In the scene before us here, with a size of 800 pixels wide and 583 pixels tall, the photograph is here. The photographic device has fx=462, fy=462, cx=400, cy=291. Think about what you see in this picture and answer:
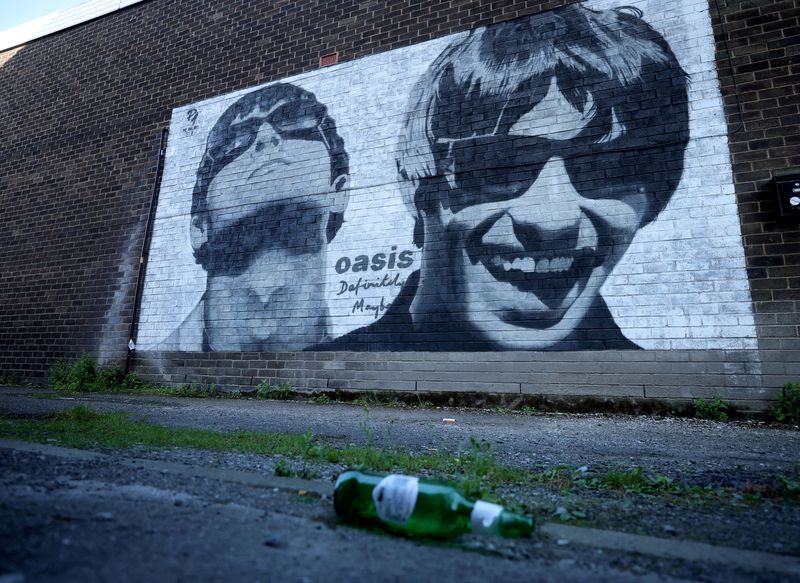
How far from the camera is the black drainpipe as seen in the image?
7.70 m

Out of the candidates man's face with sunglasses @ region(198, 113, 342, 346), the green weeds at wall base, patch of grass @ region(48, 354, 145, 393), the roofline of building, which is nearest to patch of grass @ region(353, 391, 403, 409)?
man's face with sunglasses @ region(198, 113, 342, 346)

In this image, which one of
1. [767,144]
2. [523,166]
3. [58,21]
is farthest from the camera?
[58,21]

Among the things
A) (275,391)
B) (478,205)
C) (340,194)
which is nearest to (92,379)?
(275,391)

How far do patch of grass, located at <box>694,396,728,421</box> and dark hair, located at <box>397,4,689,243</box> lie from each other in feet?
6.79

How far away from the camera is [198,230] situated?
25.4 ft

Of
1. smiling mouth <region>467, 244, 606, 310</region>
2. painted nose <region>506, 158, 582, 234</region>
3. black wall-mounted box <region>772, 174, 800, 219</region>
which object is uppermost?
painted nose <region>506, 158, 582, 234</region>

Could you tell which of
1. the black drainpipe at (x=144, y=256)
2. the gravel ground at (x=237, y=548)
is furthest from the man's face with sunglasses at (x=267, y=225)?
the gravel ground at (x=237, y=548)

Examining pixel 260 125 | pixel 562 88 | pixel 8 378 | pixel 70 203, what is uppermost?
pixel 260 125

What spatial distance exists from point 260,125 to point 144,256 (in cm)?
303

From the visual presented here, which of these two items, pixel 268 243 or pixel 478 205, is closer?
pixel 478 205

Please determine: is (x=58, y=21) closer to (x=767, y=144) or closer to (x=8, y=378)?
(x=8, y=378)

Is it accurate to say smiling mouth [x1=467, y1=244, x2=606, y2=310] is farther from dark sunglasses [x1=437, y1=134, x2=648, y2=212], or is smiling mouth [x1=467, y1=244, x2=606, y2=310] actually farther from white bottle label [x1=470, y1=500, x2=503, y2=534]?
white bottle label [x1=470, y1=500, x2=503, y2=534]

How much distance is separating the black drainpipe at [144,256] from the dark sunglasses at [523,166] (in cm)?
524

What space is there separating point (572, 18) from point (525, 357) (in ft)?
15.0
